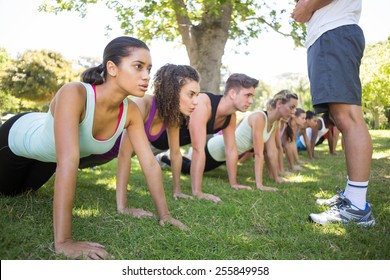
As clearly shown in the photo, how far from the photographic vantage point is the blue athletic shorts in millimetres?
2402

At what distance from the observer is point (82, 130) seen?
2176mm

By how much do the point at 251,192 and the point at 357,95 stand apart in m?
1.74

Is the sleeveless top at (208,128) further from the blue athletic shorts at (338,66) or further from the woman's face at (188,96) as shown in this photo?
the blue athletic shorts at (338,66)

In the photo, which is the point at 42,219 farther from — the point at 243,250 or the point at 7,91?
the point at 7,91

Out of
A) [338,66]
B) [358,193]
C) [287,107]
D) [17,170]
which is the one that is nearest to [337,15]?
[338,66]

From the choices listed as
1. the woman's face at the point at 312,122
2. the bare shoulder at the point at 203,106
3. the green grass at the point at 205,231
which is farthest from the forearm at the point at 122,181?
the woman's face at the point at 312,122

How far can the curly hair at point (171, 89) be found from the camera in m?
3.32

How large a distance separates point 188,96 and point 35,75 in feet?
62.3

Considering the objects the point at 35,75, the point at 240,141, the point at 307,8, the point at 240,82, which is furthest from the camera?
the point at 35,75

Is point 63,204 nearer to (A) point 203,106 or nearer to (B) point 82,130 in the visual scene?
(B) point 82,130

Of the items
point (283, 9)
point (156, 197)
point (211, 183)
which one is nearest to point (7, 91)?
point (283, 9)

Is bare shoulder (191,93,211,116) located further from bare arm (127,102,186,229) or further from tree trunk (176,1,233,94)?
tree trunk (176,1,233,94)

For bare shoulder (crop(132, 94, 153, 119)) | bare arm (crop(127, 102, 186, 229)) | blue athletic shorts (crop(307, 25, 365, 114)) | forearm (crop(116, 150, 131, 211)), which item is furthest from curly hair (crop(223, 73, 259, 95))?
bare arm (crop(127, 102, 186, 229))
